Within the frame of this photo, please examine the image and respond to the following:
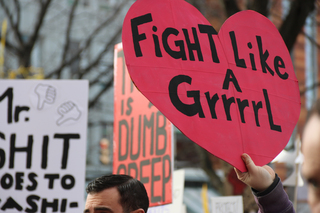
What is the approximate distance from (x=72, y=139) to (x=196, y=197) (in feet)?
34.1

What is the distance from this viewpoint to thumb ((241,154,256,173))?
187cm

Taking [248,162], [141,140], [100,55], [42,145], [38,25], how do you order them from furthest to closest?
1. [100,55]
2. [38,25]
3. [42,145]
4. [141,140]
5. [248,162]

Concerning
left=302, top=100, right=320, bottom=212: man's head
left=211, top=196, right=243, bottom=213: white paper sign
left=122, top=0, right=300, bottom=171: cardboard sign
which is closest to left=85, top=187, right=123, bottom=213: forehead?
left=122, top=0, right=300, bottom=171: cardboard sign

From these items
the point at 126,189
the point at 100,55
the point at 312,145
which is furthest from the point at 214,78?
the point at 100,55

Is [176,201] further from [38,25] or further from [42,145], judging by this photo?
[38,25]

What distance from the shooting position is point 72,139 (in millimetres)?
4117

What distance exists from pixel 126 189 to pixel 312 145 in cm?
166

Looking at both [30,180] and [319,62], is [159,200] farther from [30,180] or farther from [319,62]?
[319,62]

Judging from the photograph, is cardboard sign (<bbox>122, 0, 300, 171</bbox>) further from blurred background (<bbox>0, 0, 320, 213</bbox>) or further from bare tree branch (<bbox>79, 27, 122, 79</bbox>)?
bare tree branch (<bbox>79, 27, 122, 79</bbox>)

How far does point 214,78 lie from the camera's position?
80.6 inches

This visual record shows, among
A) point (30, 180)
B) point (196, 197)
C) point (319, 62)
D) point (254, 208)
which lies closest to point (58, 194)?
point (30, 180)

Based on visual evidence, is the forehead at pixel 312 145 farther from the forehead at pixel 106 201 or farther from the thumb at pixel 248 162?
the forehead at pixel 106 201

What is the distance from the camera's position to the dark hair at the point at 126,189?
2365 millimetres

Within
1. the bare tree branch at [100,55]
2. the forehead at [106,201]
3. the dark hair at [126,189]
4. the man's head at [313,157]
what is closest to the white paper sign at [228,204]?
the dark hair at [126,189]
